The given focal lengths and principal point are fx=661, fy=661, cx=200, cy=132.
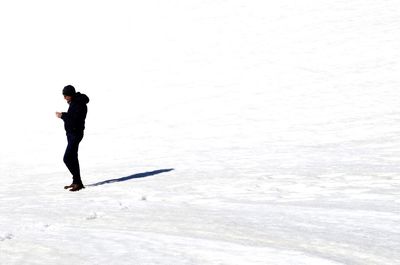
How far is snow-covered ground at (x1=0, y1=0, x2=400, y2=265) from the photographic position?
616cm

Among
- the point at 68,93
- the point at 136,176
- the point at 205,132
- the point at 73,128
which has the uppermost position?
the point at 68,93

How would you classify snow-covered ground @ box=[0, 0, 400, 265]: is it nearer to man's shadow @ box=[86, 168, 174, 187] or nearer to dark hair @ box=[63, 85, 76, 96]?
man's shadow @ box=[86, 168, 174, 187]

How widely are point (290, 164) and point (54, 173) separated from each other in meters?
4.68

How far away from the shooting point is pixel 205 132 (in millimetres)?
16422

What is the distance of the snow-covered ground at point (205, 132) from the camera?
6.16m

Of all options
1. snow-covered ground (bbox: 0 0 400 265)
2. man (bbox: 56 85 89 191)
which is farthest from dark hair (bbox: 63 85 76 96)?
snow-covered ground (bbox: 0 0 400 265)

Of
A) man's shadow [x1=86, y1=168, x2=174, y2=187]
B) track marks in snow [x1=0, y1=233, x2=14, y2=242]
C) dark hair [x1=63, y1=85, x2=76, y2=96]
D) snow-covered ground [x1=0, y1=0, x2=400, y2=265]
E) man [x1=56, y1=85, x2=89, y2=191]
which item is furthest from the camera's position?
man's shadow [x1=86, y1=168, x2=174, y2=187]

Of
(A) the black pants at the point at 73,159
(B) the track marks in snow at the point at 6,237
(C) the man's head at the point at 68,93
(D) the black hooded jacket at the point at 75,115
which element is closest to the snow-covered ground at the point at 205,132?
(B) the track marks in snow at the point at 6,237

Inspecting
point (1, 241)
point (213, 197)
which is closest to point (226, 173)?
point (213, 197)

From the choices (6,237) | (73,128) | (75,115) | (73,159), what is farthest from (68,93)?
(6,237)

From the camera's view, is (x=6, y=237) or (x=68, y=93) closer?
(x=6, y=237)

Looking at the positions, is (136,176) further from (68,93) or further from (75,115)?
(68,93)

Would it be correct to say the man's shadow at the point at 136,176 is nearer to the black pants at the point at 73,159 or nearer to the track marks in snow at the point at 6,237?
the black pants at the point at 73,159

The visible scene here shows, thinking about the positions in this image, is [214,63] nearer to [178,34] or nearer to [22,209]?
[178,34]
